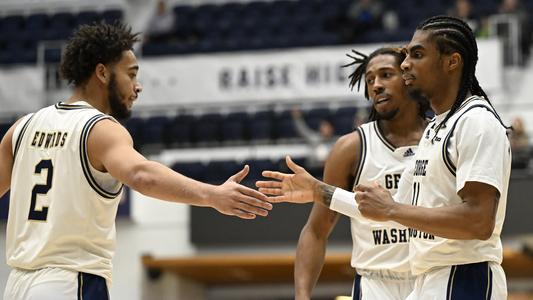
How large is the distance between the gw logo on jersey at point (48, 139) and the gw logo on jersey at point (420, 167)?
1756mm

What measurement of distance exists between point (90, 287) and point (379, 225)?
186 centimetres

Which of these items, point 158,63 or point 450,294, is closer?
point 450,294

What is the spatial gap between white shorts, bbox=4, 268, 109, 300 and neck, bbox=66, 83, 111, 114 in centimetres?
93

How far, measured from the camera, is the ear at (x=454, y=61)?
4.60 m

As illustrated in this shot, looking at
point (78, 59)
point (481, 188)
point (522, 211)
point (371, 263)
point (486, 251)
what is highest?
point (78, 59)

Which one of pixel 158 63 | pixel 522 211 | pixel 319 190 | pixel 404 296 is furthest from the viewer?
pixel 158 63

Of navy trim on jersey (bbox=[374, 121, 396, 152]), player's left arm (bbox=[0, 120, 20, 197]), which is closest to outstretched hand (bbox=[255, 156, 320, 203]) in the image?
navy trim on jersey (bbox=[374, 121, 396, 152])

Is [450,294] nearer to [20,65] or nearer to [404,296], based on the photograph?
[404,296]

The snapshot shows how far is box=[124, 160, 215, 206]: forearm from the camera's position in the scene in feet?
14.1

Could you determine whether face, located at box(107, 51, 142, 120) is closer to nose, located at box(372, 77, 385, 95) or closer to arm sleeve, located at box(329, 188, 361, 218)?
arm sleeve, located at box(329, 188, 361, 218)

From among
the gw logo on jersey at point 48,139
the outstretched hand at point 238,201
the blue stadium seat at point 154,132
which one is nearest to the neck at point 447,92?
the outstretched hand at point 238,201

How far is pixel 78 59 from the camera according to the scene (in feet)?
16.7

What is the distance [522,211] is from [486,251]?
8825mm

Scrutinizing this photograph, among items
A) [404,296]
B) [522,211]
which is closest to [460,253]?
[404,296]
